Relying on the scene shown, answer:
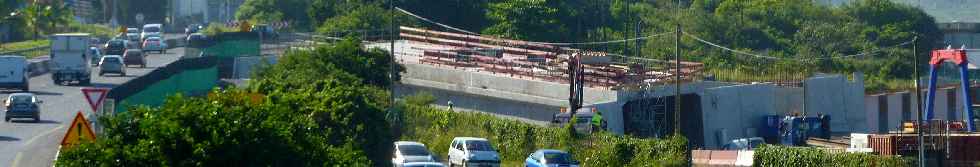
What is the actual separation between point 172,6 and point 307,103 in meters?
112

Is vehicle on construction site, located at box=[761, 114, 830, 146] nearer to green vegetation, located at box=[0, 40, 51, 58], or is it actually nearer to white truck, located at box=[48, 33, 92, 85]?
white truck, located at box=[48, 33, 92, 85]

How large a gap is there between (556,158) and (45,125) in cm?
2343

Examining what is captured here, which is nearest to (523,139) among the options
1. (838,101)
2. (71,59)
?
(838,101)

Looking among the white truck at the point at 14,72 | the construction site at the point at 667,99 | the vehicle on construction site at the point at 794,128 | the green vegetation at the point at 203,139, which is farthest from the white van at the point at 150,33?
the green vegetation at the point at 203,139

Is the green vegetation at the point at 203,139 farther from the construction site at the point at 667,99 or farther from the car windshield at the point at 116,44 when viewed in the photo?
the car windshield at the point at 116,44

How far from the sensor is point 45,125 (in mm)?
57812

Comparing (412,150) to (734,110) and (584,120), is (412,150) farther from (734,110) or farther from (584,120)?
(734,110)

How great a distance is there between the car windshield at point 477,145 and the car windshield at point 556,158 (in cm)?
213

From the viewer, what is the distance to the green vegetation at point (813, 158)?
43000 millimetres

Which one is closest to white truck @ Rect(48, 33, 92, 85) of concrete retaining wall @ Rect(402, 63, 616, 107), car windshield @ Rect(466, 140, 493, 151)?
concrete retaining wall @ Rect(402, 63, 616, 107)

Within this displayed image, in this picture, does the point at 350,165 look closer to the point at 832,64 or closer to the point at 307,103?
the point at 307,103

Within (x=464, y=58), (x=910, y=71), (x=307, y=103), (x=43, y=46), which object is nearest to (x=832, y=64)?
(x=910, y=71)

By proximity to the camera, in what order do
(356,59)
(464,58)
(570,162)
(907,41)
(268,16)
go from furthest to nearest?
(268,16)
(907,41)
(464,58)
(356,59)
(570,162)

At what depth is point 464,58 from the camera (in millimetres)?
69438
